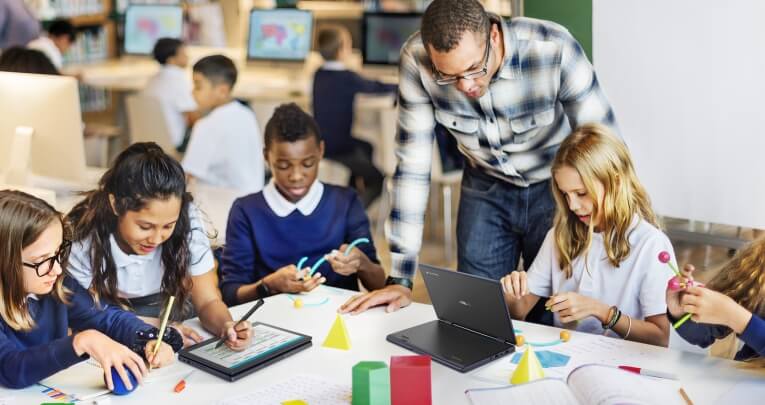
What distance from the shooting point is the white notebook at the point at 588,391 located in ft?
4.77

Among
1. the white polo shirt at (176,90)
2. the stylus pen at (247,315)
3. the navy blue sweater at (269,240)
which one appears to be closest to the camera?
the stylus pen at (247,315)

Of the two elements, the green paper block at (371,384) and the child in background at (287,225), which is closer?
the green paper block at (371,384)

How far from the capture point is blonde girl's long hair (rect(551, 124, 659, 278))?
2.03m

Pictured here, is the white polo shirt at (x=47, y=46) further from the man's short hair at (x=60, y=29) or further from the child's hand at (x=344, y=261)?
the child's hand at (x=344, y=261)

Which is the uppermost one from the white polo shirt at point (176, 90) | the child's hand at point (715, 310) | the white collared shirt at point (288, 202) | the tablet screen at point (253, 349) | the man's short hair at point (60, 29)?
the man's short hair at point (60, 29)

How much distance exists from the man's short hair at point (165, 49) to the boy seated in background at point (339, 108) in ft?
2.81

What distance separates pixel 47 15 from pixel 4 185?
4.06 metres

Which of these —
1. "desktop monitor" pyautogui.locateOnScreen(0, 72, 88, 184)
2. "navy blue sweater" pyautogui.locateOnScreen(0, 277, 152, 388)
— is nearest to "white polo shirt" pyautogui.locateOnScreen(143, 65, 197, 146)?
"desktop monitor" pyautogui.locateOnScreen(0, 72, 88, 184)

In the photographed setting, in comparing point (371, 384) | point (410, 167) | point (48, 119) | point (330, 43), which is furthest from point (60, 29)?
point (371, 384)

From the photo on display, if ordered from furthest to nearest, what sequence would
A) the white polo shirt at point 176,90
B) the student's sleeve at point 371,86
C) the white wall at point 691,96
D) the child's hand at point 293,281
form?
the student's sleeve at point 371,86 < the white polo shirt at point 176,90 < the white wall at point 691,96 < the child's hand at point 293,281

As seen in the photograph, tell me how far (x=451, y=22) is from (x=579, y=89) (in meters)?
0.44

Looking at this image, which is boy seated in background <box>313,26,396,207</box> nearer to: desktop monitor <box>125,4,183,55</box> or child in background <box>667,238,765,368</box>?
desktop monitor <box>125,4,183,55</box>

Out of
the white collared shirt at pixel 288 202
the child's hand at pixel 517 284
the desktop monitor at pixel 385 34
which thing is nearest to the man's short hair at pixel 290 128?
the white collared shirt at pixel 288 202

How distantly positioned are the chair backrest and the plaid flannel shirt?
271 centimetres
